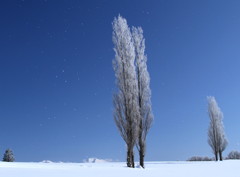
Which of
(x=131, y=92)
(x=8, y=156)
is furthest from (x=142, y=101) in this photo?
(x=8, y=156)

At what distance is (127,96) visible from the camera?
71.3 feet

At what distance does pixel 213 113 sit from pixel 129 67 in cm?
2814

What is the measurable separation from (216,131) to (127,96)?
2830 cm

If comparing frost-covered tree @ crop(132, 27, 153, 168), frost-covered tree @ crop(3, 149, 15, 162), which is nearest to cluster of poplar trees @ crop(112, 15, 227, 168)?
frost-covered tree @ crop(132, 27, 153, 168)

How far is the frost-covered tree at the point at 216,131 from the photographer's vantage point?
4525 centimetres

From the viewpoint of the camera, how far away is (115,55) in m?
23.2

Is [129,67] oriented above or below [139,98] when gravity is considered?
above

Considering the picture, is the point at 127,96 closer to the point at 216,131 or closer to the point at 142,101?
the point at 142,101

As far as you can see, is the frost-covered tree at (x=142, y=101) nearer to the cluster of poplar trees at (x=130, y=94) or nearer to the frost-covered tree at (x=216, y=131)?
the cluster of poplar trees at (x=130, y=94)

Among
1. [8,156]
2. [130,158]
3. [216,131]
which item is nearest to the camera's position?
[130,158]

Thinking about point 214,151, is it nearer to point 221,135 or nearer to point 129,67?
point 221,135

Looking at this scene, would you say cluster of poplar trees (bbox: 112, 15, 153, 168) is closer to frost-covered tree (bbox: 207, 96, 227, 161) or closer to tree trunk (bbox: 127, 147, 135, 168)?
tree trunk (bbox: 127, 147, 135, 168)

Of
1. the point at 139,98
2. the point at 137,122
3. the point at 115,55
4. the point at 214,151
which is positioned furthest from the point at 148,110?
the point at 214,151

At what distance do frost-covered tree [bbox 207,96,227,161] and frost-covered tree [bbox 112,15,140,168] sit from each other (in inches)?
1053
